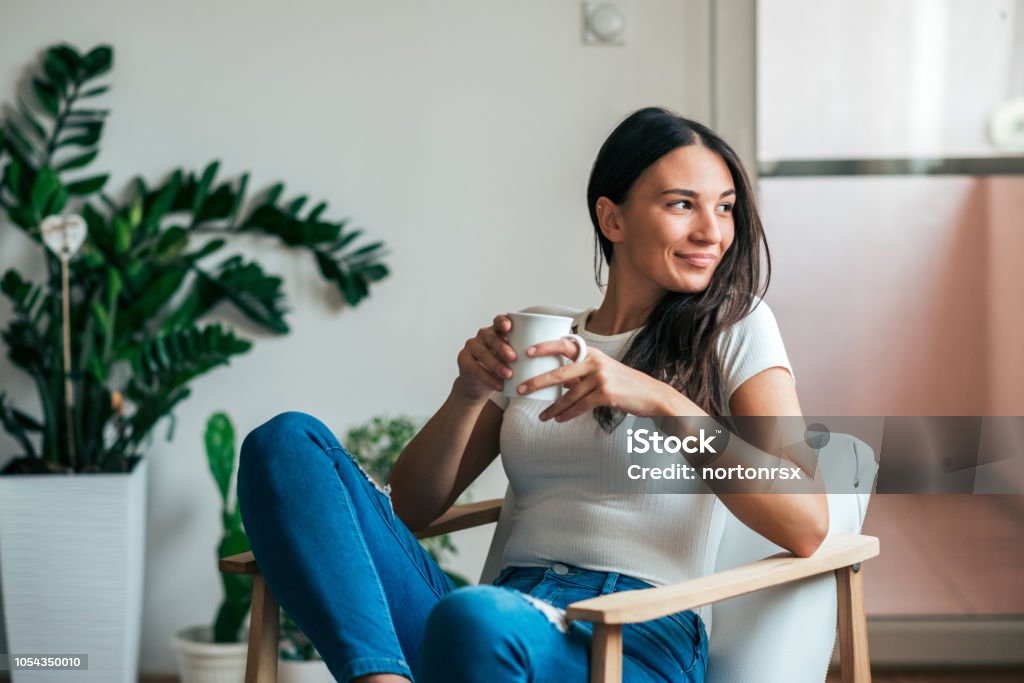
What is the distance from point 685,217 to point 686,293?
111 mm

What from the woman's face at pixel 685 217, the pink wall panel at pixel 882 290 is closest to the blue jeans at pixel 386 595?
the woman's face at pixel 685 217

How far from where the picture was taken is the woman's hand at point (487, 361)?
1.33 meters

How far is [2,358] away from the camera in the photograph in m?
2.77

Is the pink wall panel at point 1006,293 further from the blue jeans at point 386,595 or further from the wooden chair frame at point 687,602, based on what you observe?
the blue jeans at point 386,595

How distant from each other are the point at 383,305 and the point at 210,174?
0.53 m

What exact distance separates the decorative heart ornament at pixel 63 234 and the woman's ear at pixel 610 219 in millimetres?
1402

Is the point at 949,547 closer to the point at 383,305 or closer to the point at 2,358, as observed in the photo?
the point at 383,305

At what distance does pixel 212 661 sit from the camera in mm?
2582

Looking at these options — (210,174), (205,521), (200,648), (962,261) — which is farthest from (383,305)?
(962,261)

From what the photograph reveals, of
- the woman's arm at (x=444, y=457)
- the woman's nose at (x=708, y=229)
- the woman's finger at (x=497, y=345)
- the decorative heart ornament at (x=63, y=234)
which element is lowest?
the woman's arm at (x=444, y=457)

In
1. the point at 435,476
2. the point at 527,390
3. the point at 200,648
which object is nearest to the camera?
the point at 527,390

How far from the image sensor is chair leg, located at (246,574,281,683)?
57.6 inches

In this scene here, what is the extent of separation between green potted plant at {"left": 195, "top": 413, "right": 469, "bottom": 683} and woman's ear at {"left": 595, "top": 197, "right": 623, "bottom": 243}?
3.44 feet

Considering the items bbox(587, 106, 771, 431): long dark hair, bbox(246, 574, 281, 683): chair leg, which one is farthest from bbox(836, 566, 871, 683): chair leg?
bbox(246, 574, 281, 683): chair leg
